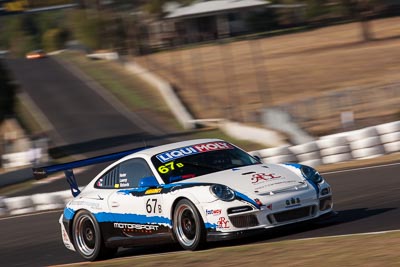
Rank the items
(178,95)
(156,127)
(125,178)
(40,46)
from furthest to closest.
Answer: (40,46) < (178,95) < (156,127) < (125,178)

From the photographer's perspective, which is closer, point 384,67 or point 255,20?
point 384,67

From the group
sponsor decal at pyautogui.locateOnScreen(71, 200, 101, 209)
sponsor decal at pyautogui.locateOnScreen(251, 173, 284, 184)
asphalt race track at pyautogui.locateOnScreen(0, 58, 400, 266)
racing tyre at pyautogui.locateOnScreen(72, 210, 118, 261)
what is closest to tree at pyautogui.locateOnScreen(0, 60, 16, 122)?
asphalt race track at pyautogui.locateOnScreen(0, 58, 400, 266)

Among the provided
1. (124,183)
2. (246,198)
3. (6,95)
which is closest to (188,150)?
(124,183)

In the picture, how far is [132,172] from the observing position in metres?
10.4

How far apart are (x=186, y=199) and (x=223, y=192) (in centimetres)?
42

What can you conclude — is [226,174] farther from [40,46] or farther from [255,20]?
[40,46]

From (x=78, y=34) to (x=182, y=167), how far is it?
223ft

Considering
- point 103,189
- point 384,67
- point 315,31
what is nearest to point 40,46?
point 315,31

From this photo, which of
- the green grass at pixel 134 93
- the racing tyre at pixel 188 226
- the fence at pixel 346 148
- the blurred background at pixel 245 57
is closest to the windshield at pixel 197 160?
the racing tyre at pixel 188 226

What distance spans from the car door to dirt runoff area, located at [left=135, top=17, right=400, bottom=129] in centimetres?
1977

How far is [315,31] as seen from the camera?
7112 cm

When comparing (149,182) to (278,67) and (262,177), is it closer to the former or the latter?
(262,177)

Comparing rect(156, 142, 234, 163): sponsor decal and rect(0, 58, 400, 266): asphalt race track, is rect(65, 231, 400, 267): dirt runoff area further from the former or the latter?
rect(156, 142, 234, 163): sponsor decal

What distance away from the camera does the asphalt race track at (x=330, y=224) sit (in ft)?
31.9
